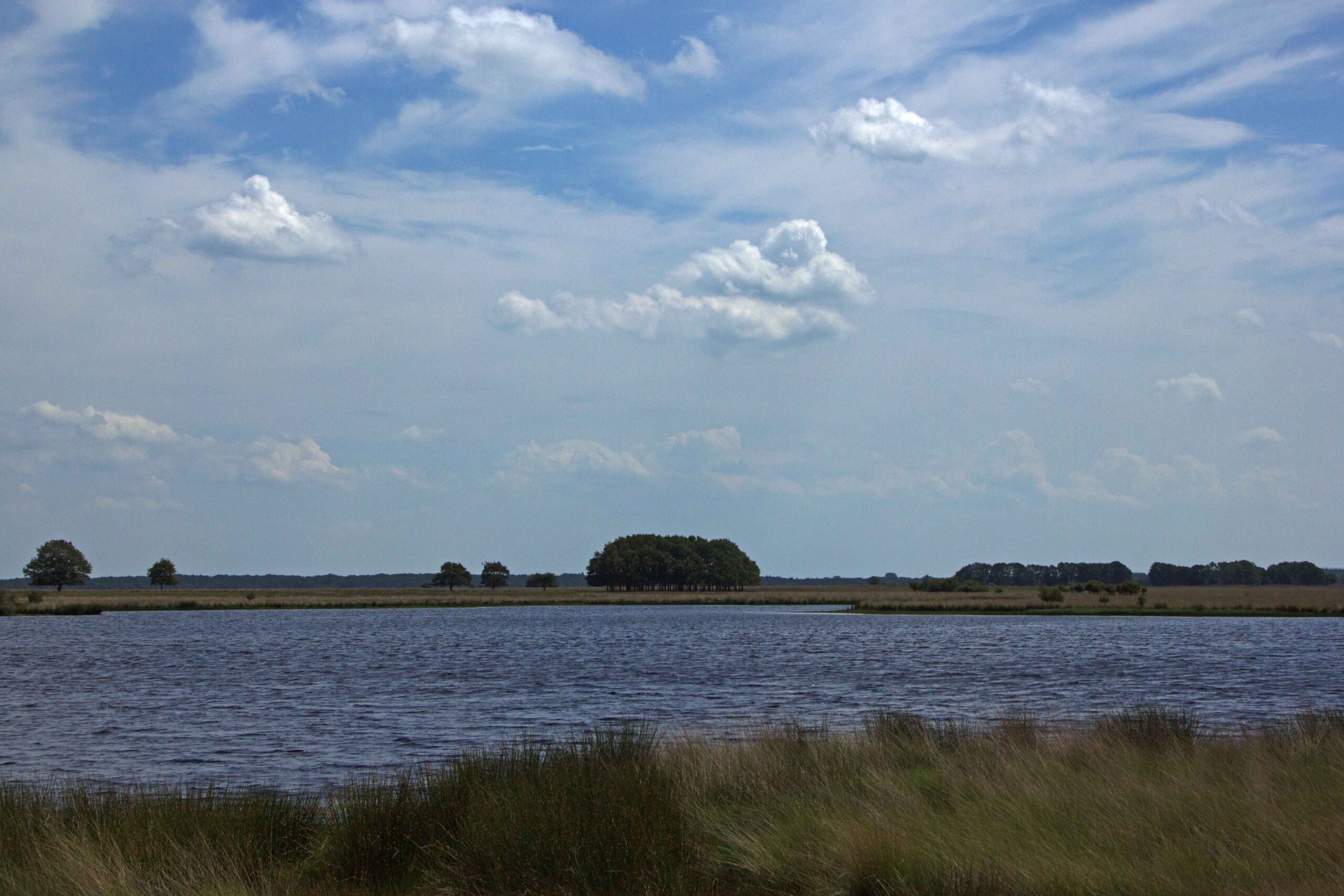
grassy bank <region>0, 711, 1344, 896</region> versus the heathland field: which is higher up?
grassy bank <region>0, 711, 1344, 896</region>

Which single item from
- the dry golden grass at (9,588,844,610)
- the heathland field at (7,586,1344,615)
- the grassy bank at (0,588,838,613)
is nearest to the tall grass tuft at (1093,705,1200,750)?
the heathland field at (7,586,1344,615)

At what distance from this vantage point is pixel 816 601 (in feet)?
486

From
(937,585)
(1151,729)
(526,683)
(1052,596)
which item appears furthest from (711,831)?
(937,585)

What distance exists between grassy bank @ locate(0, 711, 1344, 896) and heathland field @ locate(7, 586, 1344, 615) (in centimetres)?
9943

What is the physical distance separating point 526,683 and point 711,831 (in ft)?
107

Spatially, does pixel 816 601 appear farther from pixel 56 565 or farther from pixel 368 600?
pixel 56 565

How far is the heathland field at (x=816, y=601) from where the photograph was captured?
4306 inches

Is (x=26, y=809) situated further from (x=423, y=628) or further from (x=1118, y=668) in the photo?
(x=423, y=628)

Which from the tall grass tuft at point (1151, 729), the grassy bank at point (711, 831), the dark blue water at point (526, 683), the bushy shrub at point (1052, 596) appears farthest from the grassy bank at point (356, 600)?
the grassy bank at point (711, 831)

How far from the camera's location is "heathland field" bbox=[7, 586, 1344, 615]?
10938 centimetres

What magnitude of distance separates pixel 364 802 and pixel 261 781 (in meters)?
9.79

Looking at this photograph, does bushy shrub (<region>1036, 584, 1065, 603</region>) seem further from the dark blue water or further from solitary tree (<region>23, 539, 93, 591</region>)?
solitary tree (<region>23, 539, 93, 591</region>)

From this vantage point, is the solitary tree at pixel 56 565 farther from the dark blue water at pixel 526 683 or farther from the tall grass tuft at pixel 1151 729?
the tall grass tuft at pixel 1151 729

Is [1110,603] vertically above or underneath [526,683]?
underneath
